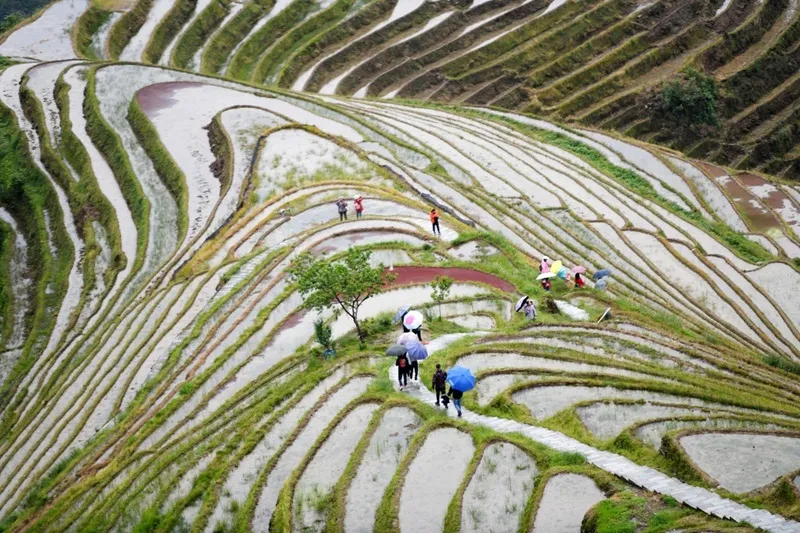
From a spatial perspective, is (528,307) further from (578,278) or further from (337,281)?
(337,281)

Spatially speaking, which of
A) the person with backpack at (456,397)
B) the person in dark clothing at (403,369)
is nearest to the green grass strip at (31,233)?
the person in dark clothing at (403,369)

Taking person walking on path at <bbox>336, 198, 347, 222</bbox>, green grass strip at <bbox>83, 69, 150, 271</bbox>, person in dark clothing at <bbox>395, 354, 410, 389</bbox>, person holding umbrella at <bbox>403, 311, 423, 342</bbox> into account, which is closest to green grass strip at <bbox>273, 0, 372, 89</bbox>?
green grass strip at <bbox>83, 69, 150, 271</bbox>

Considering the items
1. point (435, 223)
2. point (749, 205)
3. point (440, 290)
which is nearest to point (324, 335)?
point (440, 290)

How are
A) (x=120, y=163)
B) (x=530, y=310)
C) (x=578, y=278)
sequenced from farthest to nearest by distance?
(x=120, y=163), (x=578, y=278), (x=530, y=310)

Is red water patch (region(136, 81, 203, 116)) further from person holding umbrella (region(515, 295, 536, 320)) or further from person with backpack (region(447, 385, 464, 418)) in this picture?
person with backpack (region(447, 385, 464, 418))

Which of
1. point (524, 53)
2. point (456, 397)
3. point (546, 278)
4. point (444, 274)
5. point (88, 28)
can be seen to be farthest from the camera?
point (524, 53)

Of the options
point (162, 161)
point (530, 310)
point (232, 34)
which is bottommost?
point (530, 310)

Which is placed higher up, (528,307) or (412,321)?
(412,321)
